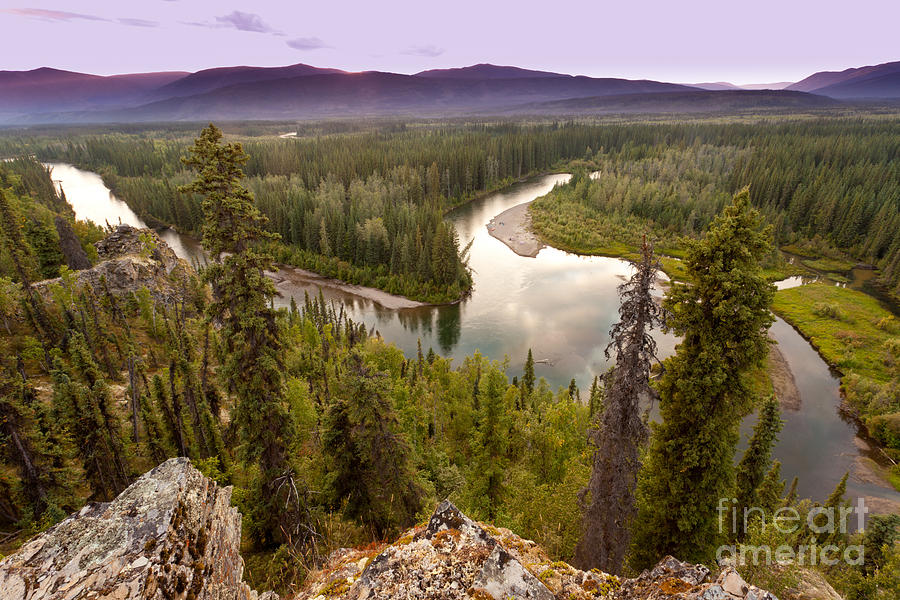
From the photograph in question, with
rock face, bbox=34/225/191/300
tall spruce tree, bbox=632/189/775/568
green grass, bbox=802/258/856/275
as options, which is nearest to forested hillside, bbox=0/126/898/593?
tall spruce tree, bbox=632/189/775/568

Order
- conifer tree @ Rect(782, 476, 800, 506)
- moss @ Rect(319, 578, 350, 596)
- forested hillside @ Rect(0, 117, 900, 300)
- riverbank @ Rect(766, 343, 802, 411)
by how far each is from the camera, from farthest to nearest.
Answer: forested hillside @ Rect(0, 117, 900, 300), riverbank @ Rect(766, 343, 802, 411), conifer tree @ Rect(782, 476, 800, 506), moss @ Rect(319, 578, 350, 596)

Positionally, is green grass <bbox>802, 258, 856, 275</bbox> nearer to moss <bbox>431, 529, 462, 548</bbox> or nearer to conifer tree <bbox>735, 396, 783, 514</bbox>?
conifer tree <bbox>735, 396, 783, 514</bbox>

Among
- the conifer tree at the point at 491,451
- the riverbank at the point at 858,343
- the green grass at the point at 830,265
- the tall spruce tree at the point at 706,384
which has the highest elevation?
the tall spruce tree at the point at 706,384

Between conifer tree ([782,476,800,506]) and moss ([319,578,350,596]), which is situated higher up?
moss ([319,578,350,596])

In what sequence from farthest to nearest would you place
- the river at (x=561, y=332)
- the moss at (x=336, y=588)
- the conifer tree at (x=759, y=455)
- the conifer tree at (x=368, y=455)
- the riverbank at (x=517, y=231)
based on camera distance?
the riverbank at (x=517, y=231), the river at (x=561, y=332), the conifer tree at (x=759, y=455), the conifer tree at (x=368, y=455), the moss at (x=336, y=588)

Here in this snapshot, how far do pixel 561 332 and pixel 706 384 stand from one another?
1957 inches

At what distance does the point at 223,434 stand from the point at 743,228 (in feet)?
114

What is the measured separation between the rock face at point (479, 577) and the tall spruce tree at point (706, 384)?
1030cm

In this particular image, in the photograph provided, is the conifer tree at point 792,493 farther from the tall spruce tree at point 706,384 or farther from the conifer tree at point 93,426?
the conifer tree at point 93,426

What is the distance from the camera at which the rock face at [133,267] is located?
1801 inches

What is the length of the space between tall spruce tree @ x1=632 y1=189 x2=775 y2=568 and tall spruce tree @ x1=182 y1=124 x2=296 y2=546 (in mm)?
15471

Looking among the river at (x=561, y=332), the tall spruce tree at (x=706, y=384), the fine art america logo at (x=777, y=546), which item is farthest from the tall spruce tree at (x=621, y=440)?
the river at (x=561, y=332)

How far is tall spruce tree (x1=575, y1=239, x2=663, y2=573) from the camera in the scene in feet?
43.8

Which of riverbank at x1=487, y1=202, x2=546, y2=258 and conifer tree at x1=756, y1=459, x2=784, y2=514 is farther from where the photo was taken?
riverbank at x1=487, y1=202, x2=546, y2=258
